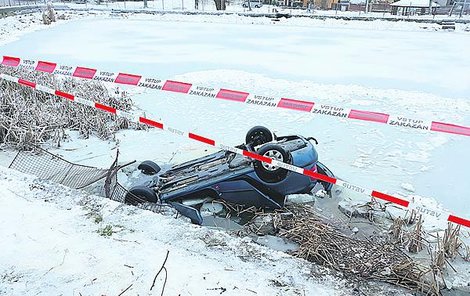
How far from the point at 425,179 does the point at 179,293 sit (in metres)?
4.04

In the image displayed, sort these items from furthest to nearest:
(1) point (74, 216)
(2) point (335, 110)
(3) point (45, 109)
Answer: (3) point (45, 109)
(2) point (335, 110)
(1) point (74, 216)

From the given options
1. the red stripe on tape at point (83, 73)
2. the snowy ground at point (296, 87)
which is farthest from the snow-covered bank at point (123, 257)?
the red stripe on tape at point (83, 73)

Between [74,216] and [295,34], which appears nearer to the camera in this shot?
[74,216]

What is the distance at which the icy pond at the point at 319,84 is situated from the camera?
6.04 meters

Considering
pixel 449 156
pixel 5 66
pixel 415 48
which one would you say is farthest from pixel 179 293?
pixel 415 48

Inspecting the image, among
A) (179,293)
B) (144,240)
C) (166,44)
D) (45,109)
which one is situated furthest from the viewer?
(166,44)

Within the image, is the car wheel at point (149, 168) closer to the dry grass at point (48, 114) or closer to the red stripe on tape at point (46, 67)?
the dry grass at point (48, 114)

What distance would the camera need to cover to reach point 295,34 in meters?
22.6

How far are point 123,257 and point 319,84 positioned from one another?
8.69m

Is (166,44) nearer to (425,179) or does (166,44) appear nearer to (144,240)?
(425,179)

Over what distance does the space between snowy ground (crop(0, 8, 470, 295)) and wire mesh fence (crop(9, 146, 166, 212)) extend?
0.39 m

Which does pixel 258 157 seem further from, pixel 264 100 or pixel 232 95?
pixel 232 95

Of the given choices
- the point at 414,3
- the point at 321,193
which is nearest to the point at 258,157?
the point at 321,193

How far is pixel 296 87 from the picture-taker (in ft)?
34.2
